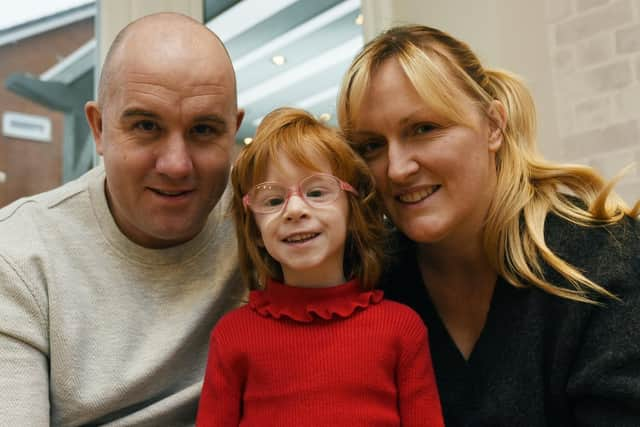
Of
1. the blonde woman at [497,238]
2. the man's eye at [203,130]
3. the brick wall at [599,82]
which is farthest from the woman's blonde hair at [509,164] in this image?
the brick wall at [599,82]

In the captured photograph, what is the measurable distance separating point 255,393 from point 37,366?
404mm

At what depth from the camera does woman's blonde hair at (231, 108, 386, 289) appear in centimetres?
122

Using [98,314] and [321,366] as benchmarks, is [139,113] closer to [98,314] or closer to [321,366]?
[98,314]

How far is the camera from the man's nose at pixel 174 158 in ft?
4.33

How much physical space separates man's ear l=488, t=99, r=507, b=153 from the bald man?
0.51 m

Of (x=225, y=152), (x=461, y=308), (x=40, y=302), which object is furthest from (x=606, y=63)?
(x=40, y=302)

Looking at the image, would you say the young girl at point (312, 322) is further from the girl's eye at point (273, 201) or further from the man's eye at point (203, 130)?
the man's eye at point (203, 130)

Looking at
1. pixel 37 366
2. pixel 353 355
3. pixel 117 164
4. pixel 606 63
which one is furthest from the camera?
pixel 606 63

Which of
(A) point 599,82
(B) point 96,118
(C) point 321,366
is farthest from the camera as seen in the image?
(A) point 599,82

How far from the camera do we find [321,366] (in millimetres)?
1132

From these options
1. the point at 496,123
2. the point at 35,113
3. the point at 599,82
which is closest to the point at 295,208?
the point at 496,123

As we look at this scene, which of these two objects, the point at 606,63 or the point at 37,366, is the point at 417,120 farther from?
the point at 606,63

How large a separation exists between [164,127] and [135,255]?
0.26m

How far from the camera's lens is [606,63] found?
2146 mm
